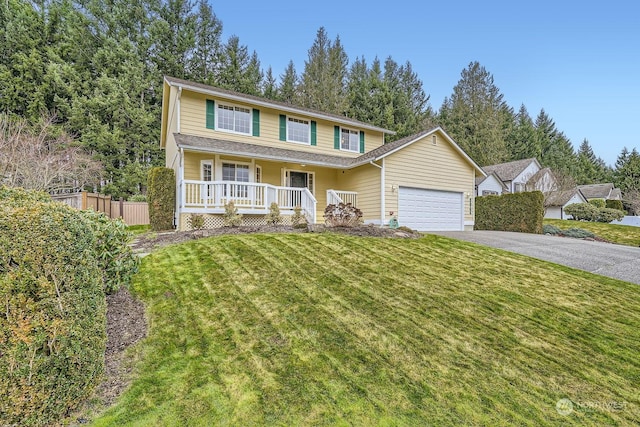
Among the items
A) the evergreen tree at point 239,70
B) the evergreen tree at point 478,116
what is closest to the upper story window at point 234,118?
the evergreen tree at point 239,70

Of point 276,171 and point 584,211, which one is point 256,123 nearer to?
point 276,171

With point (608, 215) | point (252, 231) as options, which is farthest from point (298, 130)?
point (608, 215)

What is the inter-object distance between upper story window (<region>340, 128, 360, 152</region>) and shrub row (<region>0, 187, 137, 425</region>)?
15.0 meters

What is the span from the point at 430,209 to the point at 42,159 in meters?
18.9

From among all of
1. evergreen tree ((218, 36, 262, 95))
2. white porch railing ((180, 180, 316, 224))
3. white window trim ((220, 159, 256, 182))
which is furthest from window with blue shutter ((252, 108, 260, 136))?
evergreen tree ((218, 36, 262, 95))

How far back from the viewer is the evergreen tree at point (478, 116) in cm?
3488

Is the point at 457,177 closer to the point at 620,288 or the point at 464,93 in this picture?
the point at 620,288

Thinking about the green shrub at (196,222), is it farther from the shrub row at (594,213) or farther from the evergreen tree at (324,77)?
the shrub row at (594,213)

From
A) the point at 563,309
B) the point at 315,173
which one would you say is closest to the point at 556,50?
the point at 315,173

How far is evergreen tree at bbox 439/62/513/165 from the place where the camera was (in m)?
34.9

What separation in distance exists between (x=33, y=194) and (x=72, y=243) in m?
1.77

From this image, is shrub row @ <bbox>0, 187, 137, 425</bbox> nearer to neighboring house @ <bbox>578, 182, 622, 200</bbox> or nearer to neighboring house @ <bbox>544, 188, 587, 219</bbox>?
neighboring house @ <bbox>544, 188, 587, 219</bbox>

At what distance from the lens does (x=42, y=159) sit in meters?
15.1

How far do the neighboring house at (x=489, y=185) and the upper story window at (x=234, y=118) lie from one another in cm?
2138
